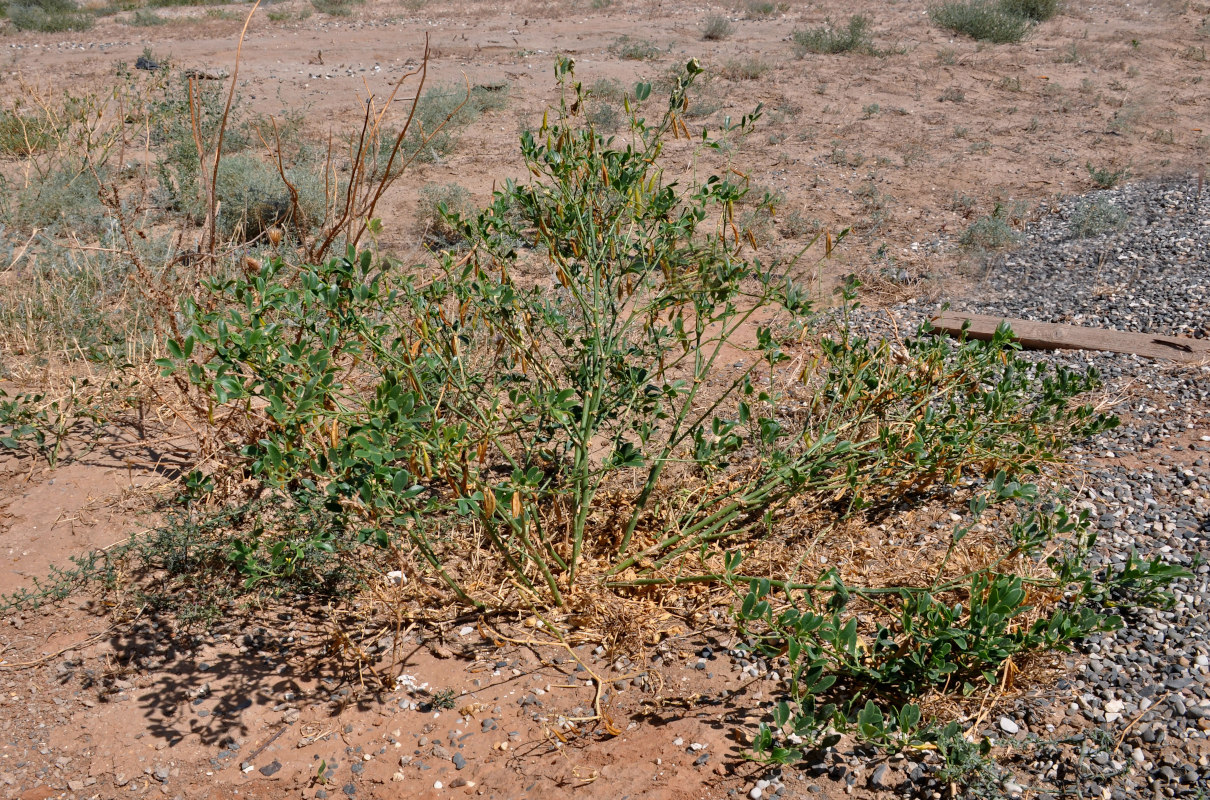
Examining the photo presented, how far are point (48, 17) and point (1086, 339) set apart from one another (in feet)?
66.4

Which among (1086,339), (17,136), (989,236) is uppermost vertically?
(17,136)

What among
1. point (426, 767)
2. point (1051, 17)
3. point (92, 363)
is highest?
point (1051, 17)

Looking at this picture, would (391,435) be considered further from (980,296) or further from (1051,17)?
(1051,17)

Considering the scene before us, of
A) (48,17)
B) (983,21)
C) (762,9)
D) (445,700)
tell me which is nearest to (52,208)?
(445,700)

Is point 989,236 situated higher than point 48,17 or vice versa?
point 48,17

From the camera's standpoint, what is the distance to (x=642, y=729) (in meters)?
2.54

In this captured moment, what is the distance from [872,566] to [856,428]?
1.81ft

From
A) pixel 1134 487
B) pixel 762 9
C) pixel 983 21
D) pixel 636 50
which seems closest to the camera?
pixel 1134 487

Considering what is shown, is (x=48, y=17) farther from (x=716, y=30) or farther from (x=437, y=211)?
(x=437, y=211)

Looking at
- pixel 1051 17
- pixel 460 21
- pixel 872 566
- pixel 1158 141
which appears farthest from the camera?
pixel 460 21

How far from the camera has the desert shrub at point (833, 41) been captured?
496 inches

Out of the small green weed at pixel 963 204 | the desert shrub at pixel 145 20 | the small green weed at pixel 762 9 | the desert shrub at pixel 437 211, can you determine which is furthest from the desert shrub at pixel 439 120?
the desert shrub at pixel 145 20

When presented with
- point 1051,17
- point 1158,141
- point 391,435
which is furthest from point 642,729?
point 1051,17

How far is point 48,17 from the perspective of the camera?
17.7 m
